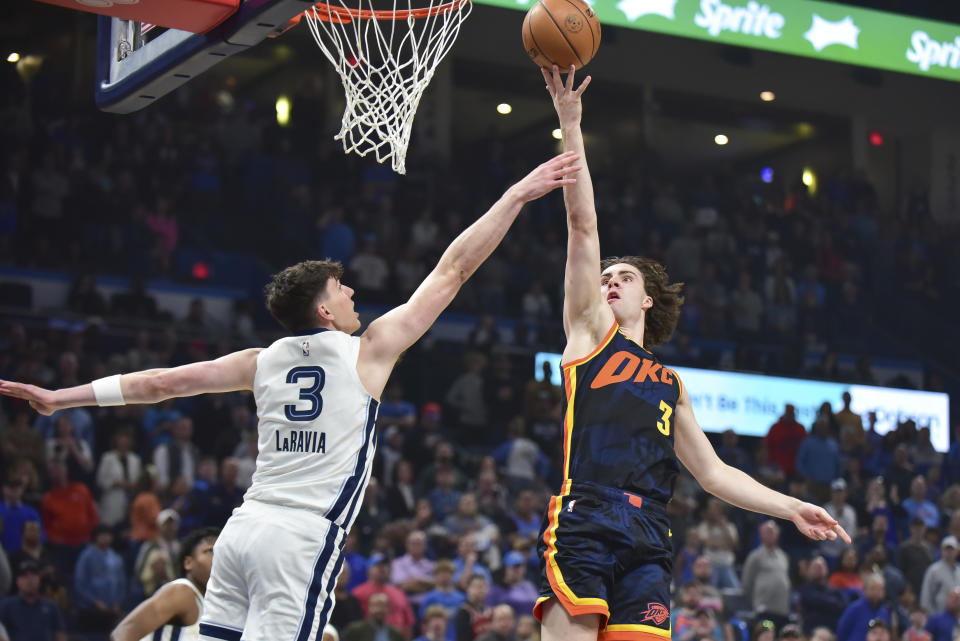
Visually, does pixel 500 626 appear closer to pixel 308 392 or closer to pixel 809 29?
pixel 308 392

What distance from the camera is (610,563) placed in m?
4.18

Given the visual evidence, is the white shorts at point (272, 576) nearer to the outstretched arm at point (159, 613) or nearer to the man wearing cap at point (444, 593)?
the outstretched arm at point (159, 613)

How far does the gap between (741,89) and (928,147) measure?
417cm

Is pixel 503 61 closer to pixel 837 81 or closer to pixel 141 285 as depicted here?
pixel 837 81

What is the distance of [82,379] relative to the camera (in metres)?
11.4

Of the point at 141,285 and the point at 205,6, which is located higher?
the point at 205,6

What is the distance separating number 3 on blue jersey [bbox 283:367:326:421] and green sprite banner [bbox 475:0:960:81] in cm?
983

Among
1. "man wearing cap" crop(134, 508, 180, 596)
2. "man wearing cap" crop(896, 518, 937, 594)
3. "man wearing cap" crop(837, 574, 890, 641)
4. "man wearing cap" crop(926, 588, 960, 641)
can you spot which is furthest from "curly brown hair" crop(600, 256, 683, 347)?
"man wearing cap" crop(896, 518, 937, 594)

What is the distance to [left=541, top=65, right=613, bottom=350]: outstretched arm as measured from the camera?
4438 mm

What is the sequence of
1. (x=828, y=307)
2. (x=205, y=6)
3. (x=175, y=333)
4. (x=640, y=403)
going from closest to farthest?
(x=640, y=403) → (x=205, y=6) → (x=175, y=333) → (x=828, y=307)

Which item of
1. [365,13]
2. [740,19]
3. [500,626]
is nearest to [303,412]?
[365,13]

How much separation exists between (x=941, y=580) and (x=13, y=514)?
889 centimetres

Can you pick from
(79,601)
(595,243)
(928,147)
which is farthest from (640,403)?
(928,147)

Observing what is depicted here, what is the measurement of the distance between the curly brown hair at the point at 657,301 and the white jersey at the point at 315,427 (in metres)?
1.26
